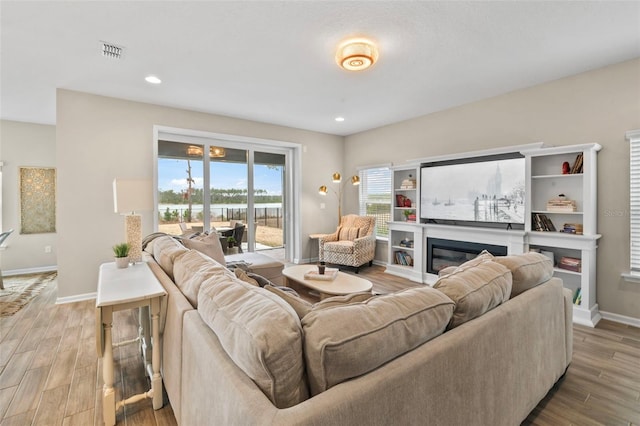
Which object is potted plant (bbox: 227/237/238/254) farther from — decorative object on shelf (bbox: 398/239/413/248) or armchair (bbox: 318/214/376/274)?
decorative object on shelf (bbox: 398/239/413/248)

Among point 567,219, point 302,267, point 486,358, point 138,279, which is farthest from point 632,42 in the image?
point 138,279

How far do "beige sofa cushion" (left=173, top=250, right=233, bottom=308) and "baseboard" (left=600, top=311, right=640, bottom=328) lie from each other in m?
4.08

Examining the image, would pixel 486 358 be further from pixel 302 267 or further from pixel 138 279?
pixel 302 267

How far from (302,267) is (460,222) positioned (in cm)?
250

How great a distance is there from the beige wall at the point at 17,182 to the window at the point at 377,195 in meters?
6.05

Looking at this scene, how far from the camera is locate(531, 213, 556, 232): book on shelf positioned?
3.53m

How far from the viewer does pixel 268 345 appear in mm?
823

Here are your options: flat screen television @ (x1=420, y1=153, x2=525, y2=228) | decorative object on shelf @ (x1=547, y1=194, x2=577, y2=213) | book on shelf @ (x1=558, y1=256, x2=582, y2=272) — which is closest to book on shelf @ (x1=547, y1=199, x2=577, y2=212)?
decorative object on shelf @ (x1=547, y1=194, x2=577, y2=213)

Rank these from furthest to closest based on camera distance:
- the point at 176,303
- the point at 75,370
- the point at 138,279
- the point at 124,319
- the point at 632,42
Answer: the point at 124,319 < the point at 632,42 < the point at 75,370 < the point at 138,279 < the point at 176,303

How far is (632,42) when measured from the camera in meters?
2.71

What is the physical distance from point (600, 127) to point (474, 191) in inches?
56.4

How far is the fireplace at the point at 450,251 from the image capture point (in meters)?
4.04

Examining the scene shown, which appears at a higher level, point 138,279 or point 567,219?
point 567,219

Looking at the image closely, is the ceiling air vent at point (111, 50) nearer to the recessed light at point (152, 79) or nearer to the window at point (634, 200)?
the recessed light at point (152, 79)
